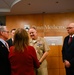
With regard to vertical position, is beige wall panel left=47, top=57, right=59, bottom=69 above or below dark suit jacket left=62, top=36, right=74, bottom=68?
below

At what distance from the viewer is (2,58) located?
238 centimetres

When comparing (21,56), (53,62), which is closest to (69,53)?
(21,56)

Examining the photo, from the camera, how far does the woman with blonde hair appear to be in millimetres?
2262

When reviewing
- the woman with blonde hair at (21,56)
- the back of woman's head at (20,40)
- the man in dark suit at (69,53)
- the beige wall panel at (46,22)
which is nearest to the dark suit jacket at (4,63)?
the woman with blonde hair at (21,56)

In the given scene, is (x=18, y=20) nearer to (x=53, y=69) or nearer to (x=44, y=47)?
(x=53, y=69)

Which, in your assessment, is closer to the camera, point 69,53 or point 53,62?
point 69,53

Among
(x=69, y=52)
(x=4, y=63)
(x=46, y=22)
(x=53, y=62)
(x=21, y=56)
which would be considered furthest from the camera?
(x=46, y=22)

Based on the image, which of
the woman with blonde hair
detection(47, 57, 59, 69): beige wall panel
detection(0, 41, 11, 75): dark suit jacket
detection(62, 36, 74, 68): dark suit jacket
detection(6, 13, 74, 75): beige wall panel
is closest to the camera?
the woman with blonde hair

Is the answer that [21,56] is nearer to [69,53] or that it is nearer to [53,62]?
[69,53]

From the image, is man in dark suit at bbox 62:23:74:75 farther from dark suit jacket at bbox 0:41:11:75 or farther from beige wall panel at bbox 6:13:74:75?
beige wall panel at bbox 6:13:74:75

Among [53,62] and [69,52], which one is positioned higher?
[69,52]

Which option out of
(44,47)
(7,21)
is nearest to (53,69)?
(44,47)

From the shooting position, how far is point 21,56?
7.42ft

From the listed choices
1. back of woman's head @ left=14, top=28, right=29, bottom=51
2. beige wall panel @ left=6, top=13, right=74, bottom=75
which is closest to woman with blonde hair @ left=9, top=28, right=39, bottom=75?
back of woman's head @ left=14, top=28, right=29, bottom=51
